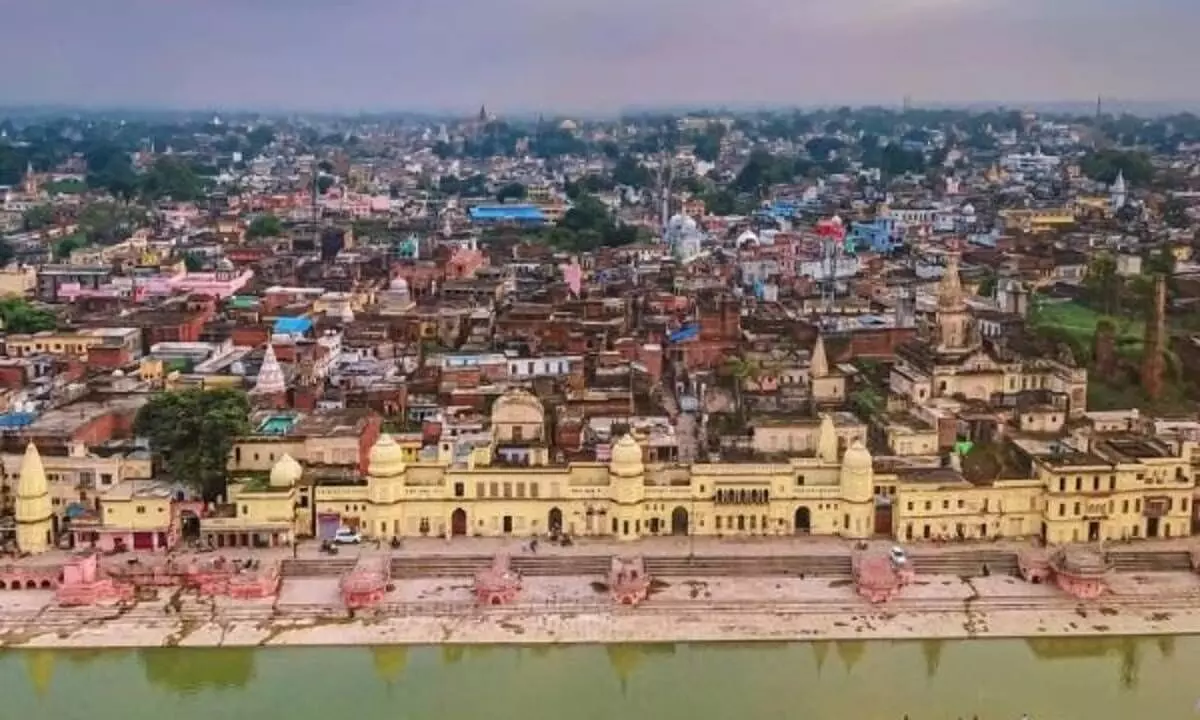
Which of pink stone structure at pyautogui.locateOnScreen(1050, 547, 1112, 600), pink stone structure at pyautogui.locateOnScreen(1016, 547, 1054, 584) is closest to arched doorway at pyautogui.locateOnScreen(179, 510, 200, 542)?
pink stone structure at pyautogui.locateOnScreen(1016, 547, 1054, 584)

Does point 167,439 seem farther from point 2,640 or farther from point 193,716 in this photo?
point 193,716

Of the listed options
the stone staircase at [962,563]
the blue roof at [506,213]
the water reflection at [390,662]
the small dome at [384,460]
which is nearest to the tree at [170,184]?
the blue roof at [506,213]

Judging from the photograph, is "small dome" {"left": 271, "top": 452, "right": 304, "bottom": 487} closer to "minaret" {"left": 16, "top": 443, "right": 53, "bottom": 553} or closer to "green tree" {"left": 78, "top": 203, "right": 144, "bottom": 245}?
"minaret" {"left": 16, "top": 443, "right": 53, "bottom": 553}

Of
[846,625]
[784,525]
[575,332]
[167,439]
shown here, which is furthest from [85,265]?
[846,625]

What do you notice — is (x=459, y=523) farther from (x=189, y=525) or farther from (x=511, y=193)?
(x=511, y=193)

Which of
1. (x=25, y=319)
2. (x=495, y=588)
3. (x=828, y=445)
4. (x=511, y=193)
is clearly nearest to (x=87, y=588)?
(x=495, y=588)
